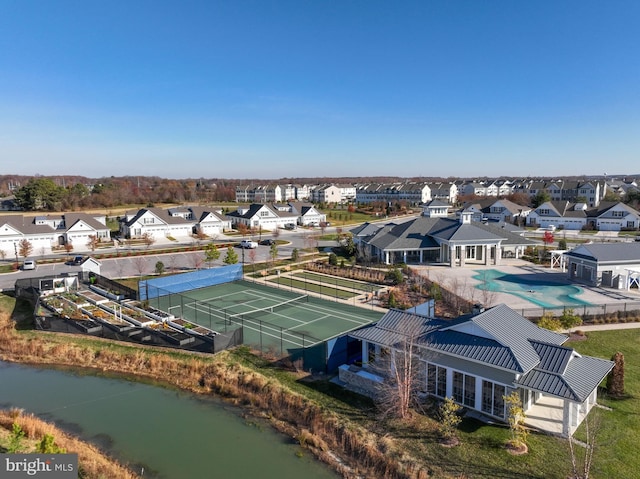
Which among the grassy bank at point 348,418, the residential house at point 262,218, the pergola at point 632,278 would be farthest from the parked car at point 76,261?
the pergola at point 632,278

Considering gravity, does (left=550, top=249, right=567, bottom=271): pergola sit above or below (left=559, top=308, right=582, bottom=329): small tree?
above

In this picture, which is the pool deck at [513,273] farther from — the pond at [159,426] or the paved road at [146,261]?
the pond at [159,426]

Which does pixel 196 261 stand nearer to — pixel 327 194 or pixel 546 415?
pixel 546 415

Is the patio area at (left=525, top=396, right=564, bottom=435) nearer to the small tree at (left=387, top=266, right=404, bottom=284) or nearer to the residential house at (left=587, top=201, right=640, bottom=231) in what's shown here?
the small tree at (left=387, top=266, right=404, bottom=284)

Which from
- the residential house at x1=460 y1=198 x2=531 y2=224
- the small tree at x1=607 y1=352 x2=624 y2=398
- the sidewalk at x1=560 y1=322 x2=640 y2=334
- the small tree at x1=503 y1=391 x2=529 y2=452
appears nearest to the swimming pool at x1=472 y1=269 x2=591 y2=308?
the sidewalk at x1=560 y1=322 x2=640 y2=334

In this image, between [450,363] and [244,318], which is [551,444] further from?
[244,318]

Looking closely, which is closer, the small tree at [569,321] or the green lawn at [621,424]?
the green lawn at [621,424]

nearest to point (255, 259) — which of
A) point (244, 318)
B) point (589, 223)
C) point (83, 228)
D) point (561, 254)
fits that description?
point (244, 318)
